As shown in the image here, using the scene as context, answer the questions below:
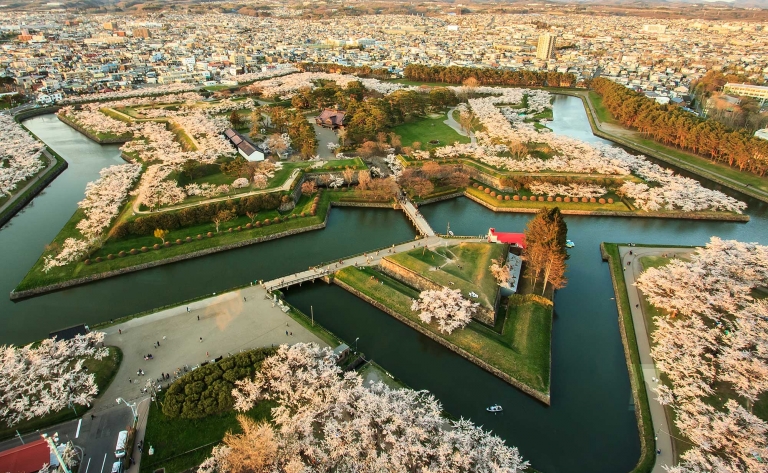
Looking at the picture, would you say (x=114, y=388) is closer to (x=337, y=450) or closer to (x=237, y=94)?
(x=337, y=450)

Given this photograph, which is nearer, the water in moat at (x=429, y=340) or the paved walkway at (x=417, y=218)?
the water in moat at (x=429, y=340)

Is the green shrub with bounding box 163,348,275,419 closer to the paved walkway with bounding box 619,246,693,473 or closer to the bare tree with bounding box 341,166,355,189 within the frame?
the paved walkway with bounding box 619,246,693,473

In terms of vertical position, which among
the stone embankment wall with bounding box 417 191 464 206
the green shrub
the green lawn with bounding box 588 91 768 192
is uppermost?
the green lawn with bounding box 588 91 768 192

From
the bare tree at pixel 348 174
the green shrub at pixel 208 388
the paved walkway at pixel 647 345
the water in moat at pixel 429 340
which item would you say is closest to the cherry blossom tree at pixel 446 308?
the water in moat at pixel 429 340

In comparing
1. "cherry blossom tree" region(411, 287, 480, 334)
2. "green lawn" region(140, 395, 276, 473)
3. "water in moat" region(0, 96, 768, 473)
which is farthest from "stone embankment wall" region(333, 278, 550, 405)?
"green lawn" region(140, 395, 276, 473)

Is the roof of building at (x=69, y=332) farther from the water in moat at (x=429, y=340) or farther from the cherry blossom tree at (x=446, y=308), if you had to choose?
the cherry blossom tree at (x=446, y=308)
